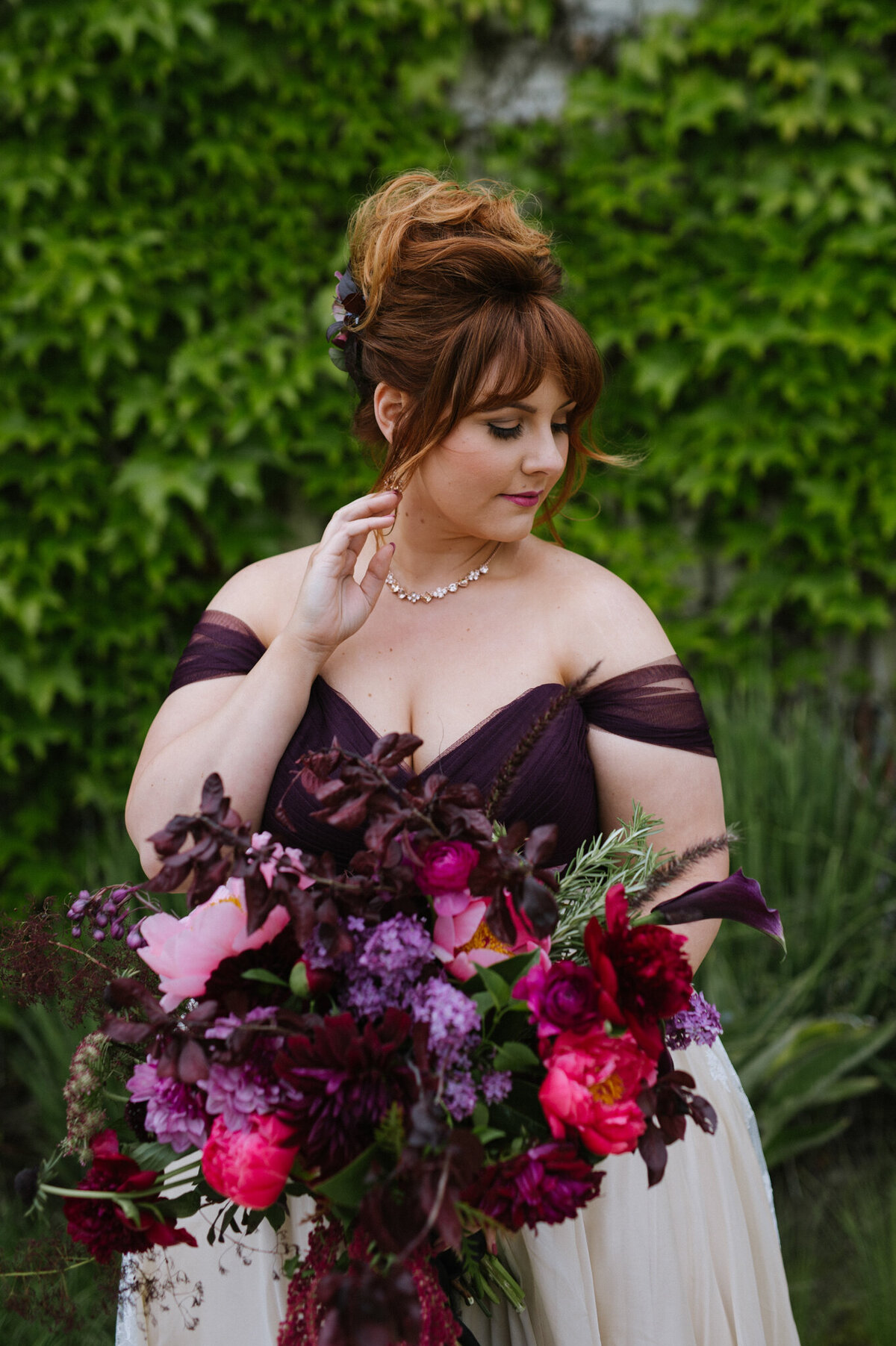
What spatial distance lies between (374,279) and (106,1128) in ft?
4.31

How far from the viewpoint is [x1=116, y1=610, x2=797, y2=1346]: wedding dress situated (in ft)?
5.07

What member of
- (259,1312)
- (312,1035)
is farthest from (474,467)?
(259,1312)

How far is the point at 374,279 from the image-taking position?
1.76 m

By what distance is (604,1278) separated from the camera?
5.16ft

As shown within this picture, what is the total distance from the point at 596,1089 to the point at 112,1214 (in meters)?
0.50

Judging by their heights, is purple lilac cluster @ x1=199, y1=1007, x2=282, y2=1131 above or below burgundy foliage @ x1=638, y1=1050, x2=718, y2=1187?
above

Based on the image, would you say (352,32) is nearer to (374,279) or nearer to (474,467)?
(374,279)

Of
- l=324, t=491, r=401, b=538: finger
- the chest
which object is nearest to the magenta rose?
the chest

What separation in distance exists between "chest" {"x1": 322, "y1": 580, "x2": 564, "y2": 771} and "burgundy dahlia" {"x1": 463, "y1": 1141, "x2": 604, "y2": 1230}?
32.3 inches

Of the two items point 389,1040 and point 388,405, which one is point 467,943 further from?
point 388,405

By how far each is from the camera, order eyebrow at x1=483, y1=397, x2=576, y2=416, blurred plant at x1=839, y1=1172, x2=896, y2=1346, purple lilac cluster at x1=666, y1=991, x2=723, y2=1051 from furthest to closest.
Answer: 1. blurred plant at x1=839, y1=1172, x2=896, y2=1346
2. eyebrow at x1=483, y1=397, x2=576, y2=416
3. purple lilac cluster at x1=666, y1=991, x2=723, y2=1051

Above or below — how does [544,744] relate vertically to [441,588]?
below

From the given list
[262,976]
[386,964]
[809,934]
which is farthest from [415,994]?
[809,934]

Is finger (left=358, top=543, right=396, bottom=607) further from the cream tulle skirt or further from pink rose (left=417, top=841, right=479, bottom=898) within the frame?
the cream tulle skirt
